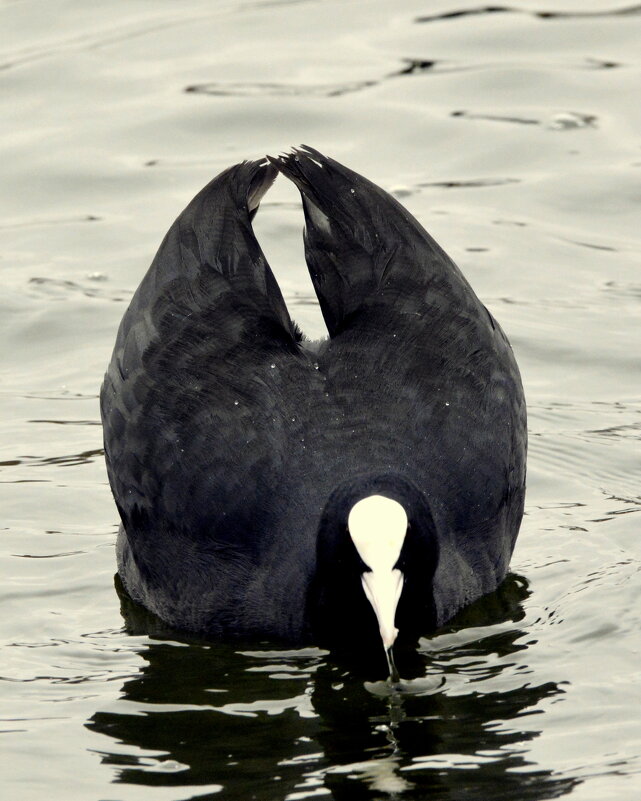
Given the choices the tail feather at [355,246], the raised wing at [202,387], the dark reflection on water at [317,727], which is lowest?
the dark reflection on water at [317,727]

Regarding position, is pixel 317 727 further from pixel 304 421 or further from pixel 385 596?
pixel 304 421

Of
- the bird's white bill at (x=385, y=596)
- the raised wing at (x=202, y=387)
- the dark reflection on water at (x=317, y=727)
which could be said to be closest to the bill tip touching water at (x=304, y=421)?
the raised wing at (x=202, y=387)

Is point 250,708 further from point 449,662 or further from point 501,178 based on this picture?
point 501,178

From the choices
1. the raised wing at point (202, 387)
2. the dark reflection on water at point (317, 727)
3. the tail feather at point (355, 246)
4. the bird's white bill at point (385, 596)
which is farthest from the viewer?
the tail feather at point (355, 246)

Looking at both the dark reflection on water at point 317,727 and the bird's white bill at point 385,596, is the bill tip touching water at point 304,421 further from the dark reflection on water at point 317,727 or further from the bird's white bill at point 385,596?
the bird's white bill at point 385,596

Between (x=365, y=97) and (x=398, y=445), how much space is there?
6.47 metres

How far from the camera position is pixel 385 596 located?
19.1ft

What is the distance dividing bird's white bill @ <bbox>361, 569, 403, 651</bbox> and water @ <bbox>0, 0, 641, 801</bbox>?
1.24ft

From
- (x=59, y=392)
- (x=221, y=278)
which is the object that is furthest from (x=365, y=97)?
(x=221, y=278)

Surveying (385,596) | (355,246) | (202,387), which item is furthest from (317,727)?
(355,246)

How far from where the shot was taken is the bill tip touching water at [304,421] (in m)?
6.48

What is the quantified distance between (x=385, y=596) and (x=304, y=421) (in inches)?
39.6

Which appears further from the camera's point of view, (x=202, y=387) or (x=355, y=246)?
(x=355, y=246)

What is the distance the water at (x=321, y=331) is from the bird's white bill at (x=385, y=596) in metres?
0.38
